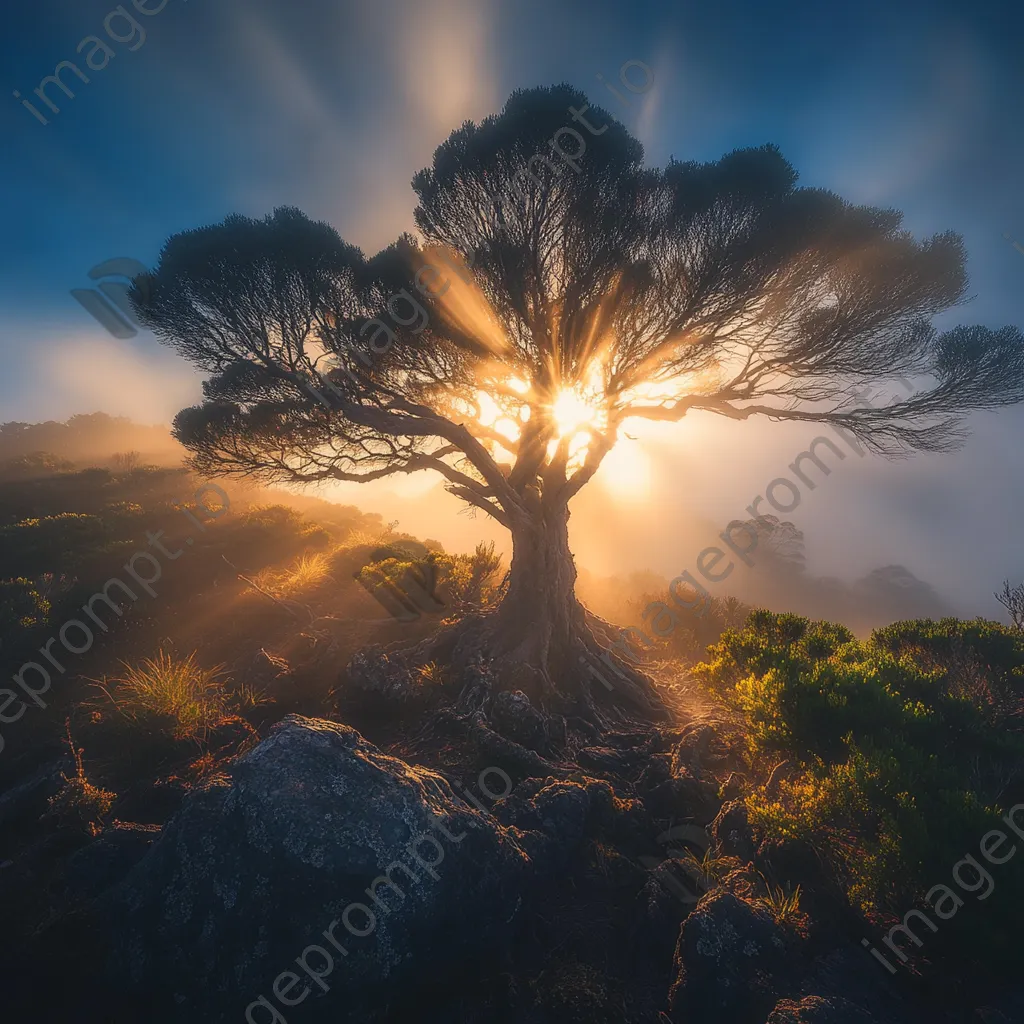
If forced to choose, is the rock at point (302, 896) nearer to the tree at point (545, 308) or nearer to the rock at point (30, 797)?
the rock at point (30, 797)

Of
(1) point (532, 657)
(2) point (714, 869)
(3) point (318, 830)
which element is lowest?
(2) point (714, 869)

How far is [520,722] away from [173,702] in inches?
173

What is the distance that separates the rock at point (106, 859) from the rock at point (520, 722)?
3.67 m

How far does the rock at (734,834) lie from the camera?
13.1ft

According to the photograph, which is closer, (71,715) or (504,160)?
(71,715)

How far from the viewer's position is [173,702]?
5438 mm

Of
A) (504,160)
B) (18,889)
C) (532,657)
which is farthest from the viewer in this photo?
(532,657)

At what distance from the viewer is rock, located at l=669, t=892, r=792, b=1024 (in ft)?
8.50

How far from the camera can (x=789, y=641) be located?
7.43 metres

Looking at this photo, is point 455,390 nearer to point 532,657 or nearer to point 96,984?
point 532,657

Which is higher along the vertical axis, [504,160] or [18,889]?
[504,160]

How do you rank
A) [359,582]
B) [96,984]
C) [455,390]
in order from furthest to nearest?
[359,582] < [455,390] < [96,984]

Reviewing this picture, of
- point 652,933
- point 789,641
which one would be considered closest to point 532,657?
point 789,641

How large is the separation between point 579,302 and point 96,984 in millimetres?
8379
